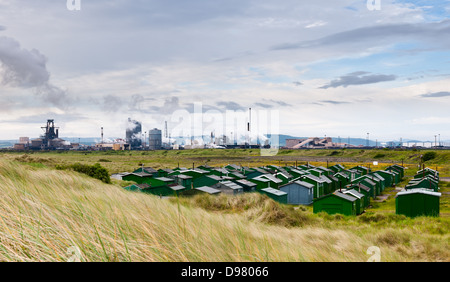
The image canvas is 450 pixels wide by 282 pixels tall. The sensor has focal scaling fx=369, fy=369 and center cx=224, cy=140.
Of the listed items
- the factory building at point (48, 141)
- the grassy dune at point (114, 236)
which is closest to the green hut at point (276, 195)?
the grassy dune at point (114, 236)

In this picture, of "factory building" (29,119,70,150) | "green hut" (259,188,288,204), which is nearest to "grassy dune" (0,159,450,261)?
"green hut" (259,188,288,204)

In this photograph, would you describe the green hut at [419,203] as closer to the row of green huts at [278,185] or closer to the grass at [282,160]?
the row of green huts at [278,185]

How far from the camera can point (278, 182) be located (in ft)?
157

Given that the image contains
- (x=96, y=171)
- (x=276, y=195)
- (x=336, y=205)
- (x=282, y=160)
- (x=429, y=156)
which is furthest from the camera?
(x=282, y=160)

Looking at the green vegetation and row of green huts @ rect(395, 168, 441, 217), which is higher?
the green vegetation

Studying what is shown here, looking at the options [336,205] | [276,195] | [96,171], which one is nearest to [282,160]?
[276,195]

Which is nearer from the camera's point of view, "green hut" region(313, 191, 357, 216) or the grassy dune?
the grassy dune

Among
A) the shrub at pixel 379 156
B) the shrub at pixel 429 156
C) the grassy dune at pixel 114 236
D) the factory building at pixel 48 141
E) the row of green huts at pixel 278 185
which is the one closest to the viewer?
the grassy dune at pixel 114 236

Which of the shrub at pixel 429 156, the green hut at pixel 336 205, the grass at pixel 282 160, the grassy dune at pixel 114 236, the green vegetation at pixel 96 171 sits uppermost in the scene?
the grassy dune at pixel 114 236

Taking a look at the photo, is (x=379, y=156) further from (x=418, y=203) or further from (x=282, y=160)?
(x=418, y=203)

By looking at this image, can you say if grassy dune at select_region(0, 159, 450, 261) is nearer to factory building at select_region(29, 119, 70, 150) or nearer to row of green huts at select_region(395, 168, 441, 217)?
row of green huts at select_region(395, 168, 441, 217)

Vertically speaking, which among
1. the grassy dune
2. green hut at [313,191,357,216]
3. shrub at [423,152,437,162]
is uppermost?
the grassy dune

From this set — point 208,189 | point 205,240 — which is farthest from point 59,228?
point 208,189

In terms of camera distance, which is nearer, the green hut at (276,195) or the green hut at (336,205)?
the green hut at (336,205)
